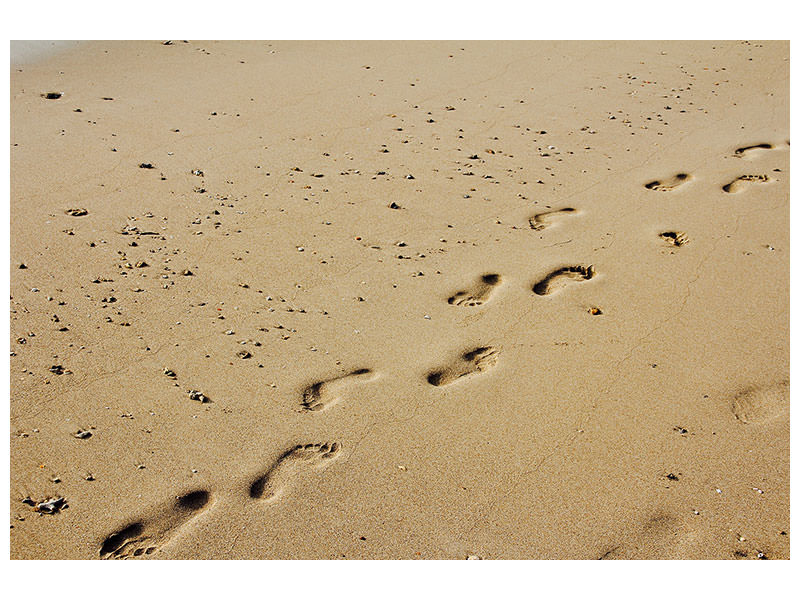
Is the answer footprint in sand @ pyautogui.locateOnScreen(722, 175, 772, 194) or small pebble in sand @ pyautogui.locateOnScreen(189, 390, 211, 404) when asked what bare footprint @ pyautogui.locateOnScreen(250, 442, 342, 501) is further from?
footprint in sand @ pyautogui.locateOnScreen(722, 175, 772, 194)

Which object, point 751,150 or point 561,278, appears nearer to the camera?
point 561,278

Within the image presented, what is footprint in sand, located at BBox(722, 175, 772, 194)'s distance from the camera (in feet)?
14.2

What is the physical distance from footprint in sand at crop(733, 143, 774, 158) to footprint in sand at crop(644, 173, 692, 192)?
1.53ft

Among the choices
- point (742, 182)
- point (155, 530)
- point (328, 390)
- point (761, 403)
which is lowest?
point (761, 403)

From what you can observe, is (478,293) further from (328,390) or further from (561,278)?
(328,390)

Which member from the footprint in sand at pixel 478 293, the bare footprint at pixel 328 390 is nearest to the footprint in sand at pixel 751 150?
the footprint in sand at pixel 478 293

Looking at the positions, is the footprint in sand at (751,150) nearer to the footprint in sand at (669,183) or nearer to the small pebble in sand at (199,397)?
the footprint in sand at (669,183)

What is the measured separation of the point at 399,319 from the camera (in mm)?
3346

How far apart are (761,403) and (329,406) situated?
61.8 inches

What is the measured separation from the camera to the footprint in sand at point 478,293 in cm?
346

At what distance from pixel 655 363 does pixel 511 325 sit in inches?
22.9

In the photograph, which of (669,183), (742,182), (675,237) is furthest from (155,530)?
(742,182)

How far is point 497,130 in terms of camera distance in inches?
196

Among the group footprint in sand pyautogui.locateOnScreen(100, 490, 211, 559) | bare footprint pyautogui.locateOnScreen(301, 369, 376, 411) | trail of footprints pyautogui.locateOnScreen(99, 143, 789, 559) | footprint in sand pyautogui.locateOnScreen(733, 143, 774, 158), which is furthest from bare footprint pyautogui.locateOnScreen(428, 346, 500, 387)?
footprint in sand pyautogui.locateOnScreen(733, 143, 774, 158)
